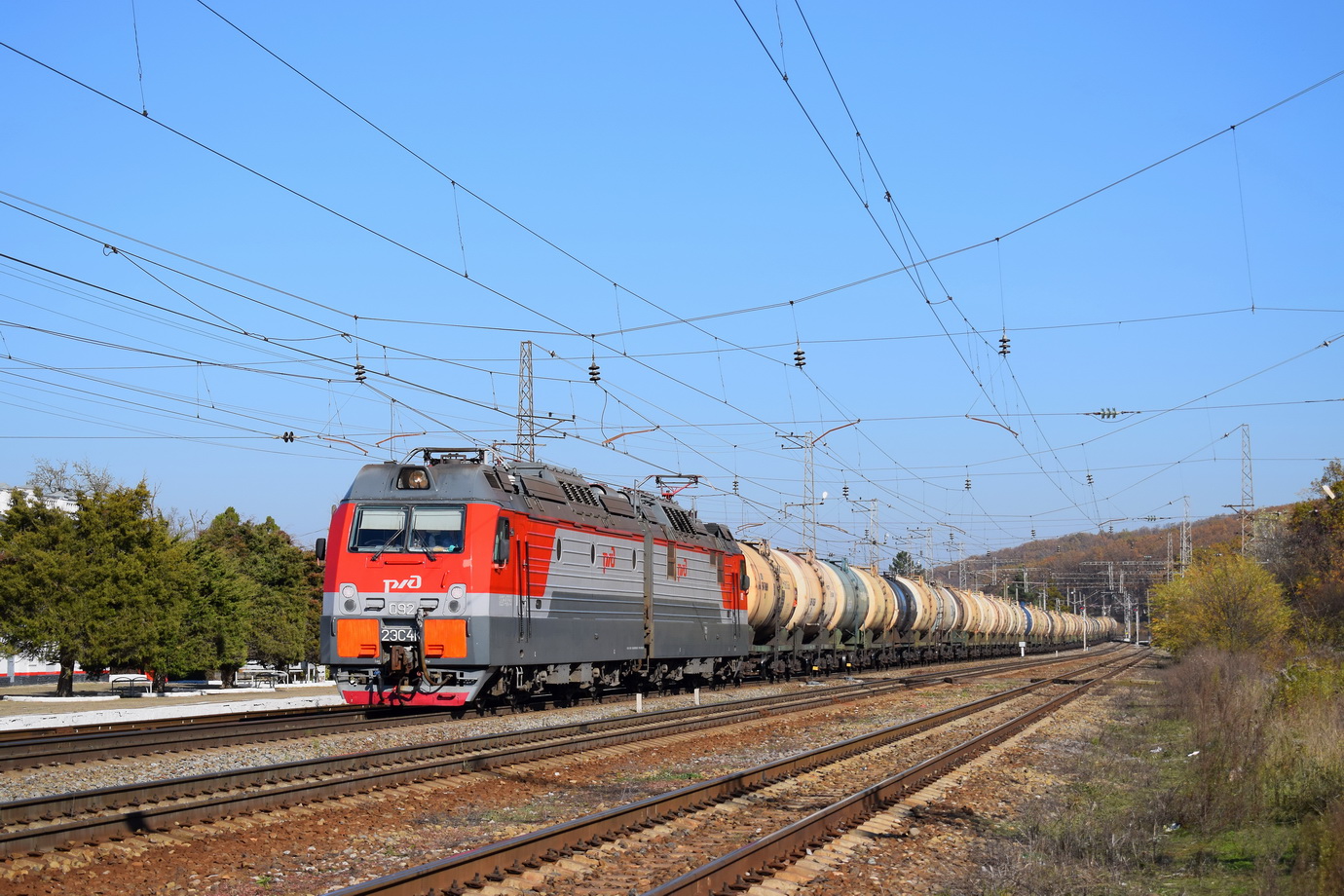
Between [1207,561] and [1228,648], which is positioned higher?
[1207,561]

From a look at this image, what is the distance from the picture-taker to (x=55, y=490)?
69375mm

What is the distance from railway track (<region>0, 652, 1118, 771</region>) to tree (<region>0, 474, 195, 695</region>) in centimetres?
1788

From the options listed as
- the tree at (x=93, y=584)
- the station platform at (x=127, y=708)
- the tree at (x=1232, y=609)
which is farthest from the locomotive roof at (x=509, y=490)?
the tree at (x=1232, y=609)

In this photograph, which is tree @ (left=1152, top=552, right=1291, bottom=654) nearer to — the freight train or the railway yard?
the freight train

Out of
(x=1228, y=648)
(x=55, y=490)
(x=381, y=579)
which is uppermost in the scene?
(x=55, y=490)

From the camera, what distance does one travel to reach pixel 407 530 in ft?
67.3

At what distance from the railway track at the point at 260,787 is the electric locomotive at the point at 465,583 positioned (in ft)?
6.99

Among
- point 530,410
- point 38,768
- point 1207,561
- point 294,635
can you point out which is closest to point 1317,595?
point 1207,561

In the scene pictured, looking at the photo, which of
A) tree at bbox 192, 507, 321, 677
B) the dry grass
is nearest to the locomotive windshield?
the dry grass

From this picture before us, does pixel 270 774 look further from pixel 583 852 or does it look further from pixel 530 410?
pixel 530 410

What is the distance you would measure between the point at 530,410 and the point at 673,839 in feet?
106

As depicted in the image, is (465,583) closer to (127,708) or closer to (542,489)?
(542,489)

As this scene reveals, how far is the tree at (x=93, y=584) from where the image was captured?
38531 millimetres

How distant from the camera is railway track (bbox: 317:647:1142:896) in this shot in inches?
347
